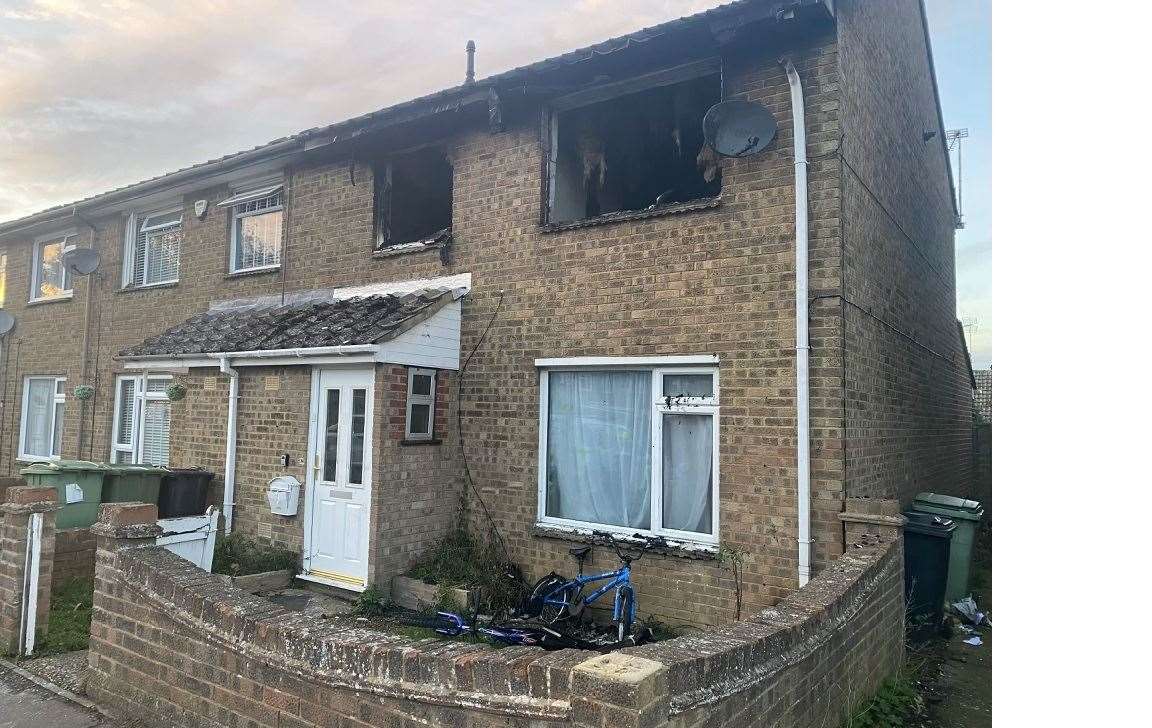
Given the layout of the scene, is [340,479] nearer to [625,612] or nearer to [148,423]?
[625,612]

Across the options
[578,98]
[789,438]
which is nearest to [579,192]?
[578,98]

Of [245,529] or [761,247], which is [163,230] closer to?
[245,529]

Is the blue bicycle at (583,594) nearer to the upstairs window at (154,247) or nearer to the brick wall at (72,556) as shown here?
the brick wall at (72,556)

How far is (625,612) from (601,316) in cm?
270

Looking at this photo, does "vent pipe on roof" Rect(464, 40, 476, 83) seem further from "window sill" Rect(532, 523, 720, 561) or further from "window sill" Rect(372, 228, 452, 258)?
"window sill" Rect(532, 523, 720, 561)

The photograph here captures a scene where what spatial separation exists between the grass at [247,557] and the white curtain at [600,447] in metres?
2.87

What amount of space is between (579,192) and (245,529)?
17.4 feet

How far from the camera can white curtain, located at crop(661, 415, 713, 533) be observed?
6402 millimetres

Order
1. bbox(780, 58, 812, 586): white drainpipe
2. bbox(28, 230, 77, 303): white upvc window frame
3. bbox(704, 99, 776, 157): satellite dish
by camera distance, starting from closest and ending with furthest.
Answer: bbox(780, 58, 812, 586): white drainpipe < bbox(704, 99, 776, 157): satellite dish < bbox(28, 230, 77, 303): white upvc window frame

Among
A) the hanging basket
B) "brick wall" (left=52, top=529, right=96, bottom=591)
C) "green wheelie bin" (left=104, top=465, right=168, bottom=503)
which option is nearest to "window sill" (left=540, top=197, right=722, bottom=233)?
"green wheelie bin" (left=104, top=465, right=168, bottom=503)

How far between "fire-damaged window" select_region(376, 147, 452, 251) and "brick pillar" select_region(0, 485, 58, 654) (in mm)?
4433

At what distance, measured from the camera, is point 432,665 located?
310cm

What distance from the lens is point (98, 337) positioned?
12.2 meters

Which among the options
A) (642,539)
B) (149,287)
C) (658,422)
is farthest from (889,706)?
(149,287)
